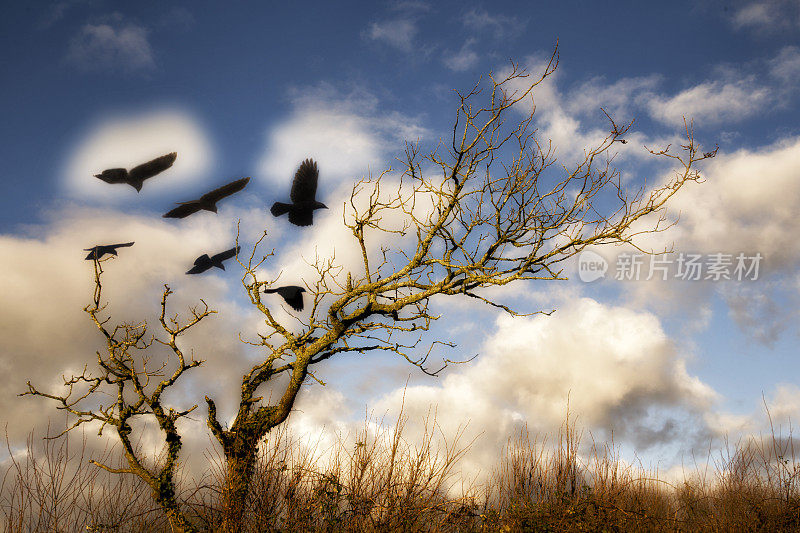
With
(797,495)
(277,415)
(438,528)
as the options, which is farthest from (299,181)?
(797,495)

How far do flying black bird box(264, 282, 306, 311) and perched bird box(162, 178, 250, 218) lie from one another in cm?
164

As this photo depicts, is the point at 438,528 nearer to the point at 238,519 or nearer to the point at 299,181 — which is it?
the point at 238,519

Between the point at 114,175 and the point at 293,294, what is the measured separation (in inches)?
122

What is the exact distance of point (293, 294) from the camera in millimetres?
6742

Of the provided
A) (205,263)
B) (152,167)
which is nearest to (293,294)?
(205,263)

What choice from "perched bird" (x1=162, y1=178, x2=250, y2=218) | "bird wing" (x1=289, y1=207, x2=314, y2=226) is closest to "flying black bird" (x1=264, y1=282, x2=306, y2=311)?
"bird wing" (x1=289, y1=207, x2=314, y2=226)

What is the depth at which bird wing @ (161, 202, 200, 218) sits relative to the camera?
7.04 m

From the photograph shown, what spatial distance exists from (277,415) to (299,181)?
9.84ft

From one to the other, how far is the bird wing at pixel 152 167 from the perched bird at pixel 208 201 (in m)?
0.73

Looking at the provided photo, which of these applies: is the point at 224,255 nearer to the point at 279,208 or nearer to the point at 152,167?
the point at 279,208

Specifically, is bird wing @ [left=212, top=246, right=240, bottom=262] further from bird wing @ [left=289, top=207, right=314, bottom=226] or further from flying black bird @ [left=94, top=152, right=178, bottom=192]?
flying black bird @ [left=94, top=152, right=178, bottom=192]

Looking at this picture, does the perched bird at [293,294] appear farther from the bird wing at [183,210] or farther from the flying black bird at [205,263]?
the bird wing at [183,210]

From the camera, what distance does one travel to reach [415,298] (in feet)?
19.5

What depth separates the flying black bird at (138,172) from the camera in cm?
722
